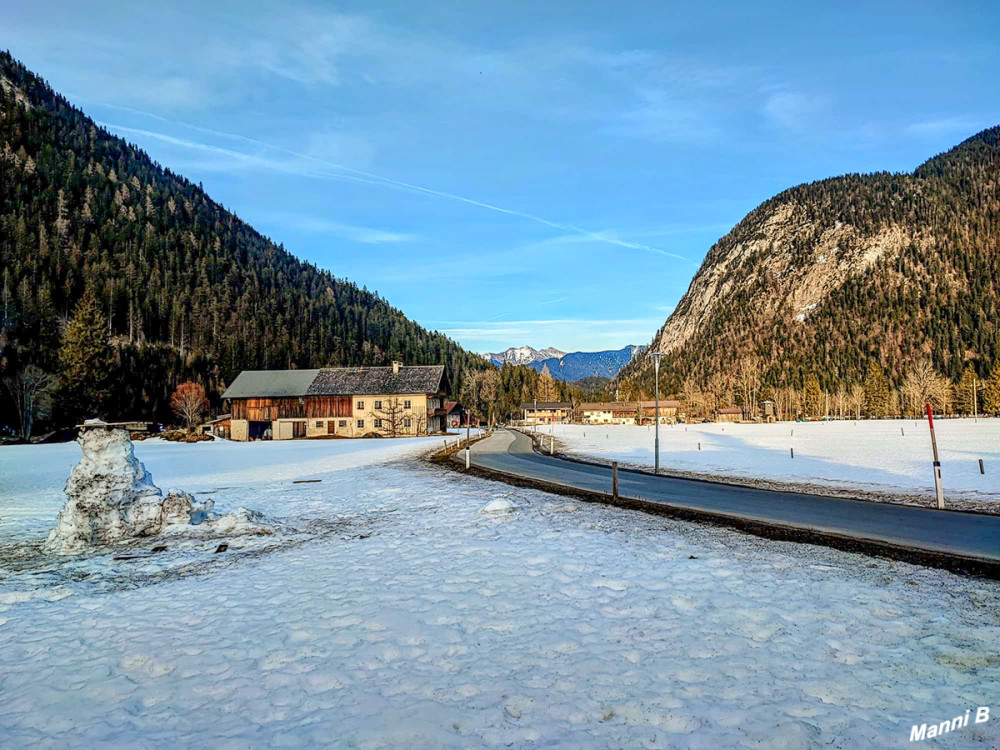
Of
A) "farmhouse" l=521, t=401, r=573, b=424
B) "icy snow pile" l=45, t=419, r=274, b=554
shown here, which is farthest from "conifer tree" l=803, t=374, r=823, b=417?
"icy snow pile" l=45, t=419, r=274, b=554

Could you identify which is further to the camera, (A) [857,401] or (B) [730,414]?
(B) [730,414]

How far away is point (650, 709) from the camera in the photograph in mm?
4902

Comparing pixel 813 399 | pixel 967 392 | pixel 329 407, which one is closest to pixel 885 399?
pixel 967 392

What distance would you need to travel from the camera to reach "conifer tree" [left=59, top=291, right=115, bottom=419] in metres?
75.1

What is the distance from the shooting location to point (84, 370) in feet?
252

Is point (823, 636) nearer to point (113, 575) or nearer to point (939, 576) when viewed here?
point (939, 576)

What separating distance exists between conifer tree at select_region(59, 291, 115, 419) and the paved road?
7815cm

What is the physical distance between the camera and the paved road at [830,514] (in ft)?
36.6

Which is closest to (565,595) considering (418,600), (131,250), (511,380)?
(418,600)

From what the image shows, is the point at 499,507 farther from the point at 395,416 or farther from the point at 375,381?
the point at 375,381

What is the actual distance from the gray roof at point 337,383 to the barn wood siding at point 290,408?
2.56 feet

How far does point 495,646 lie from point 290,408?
277ft

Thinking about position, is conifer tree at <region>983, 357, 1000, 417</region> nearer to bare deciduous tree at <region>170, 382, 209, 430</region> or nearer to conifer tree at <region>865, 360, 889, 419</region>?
conifer tree at <region>865, 360, 889, 419</region>

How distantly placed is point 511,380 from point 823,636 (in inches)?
7018
